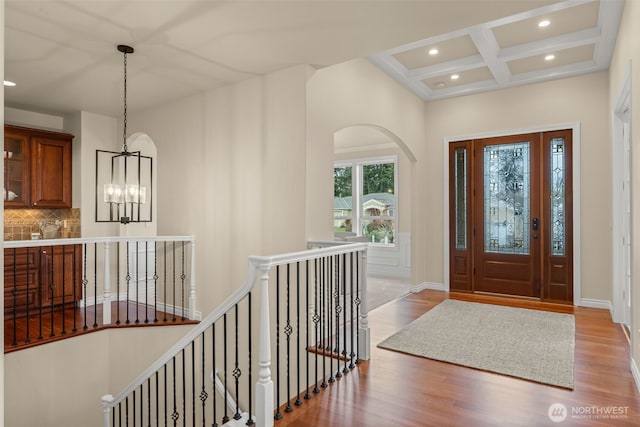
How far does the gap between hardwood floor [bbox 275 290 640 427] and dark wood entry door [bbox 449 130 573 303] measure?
6.37 feet

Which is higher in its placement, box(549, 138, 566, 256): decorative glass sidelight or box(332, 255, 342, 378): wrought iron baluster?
box(549, 138, 566, 256): decorative glass sidelight

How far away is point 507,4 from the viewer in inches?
107

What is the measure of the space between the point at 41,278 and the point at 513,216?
258 inches

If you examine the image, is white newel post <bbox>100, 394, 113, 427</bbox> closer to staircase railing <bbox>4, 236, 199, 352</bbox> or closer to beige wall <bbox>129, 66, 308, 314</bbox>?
staircase railing <bbox>4, 236, 199, 352</bbox>

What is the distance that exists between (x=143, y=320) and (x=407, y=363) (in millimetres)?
3311

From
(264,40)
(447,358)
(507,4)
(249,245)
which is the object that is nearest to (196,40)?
(264,40)

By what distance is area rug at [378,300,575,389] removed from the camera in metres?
3.05

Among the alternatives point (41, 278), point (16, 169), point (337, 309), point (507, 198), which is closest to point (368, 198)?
point (507, 198)

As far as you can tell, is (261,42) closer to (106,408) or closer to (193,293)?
(193,293)

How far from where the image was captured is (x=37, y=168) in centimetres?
520

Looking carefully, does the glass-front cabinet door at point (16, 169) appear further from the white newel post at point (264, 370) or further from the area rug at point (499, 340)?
the area rug at point (499, 340)

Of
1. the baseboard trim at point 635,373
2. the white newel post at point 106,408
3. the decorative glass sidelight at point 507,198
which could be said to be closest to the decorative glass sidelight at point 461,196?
the decorative glass sidelight at point 507,198

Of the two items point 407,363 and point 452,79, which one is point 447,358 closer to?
point 407,363

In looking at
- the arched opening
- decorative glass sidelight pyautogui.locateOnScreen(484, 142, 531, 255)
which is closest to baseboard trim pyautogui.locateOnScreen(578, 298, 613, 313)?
→ decorative glass sidelight pyautogui.locateOnScreen(484, 142, 531, 255)
